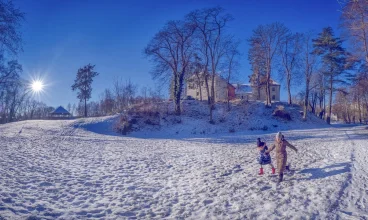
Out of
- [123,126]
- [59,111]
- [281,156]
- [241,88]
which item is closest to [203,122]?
[123,126]

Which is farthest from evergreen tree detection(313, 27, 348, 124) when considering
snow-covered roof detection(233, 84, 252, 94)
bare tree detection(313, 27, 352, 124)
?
snow-covered roof detection(233, 84, 252, 94)

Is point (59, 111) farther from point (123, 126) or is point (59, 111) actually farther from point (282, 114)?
point (282, 114)

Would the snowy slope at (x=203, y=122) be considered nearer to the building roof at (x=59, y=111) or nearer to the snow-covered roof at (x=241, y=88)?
the snow-covered roof at (x=241, y=88)

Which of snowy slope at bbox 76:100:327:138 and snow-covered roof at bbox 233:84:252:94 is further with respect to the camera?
snow-covered roof at bbox 233:84:252:94

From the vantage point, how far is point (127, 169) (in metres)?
9.42

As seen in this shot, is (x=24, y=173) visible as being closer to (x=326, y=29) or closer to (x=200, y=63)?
(x=200, y=63)

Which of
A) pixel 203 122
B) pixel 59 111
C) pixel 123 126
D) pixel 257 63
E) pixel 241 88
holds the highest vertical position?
pixel 257 63

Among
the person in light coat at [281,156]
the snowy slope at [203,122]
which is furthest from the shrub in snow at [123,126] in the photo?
the person in light coat at [281,156]

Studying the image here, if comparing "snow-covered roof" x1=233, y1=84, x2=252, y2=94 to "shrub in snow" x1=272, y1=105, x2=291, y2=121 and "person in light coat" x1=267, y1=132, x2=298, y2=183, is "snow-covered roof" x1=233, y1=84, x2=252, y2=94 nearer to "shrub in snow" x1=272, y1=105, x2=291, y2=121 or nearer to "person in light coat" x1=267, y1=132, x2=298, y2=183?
"shrub in snow" x1=272, y1=105, x2=291, y2=121

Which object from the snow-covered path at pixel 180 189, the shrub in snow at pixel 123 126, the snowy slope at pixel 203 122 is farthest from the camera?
the snowy slope at pixel 203 122

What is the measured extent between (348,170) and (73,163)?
11.2m

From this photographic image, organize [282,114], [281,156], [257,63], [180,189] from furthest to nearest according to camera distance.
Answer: [257,63], [282,114], [281,156], [180,189]

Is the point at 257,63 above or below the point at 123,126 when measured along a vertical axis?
above

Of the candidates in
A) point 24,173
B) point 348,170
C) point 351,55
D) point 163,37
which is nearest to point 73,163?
point 24,173
